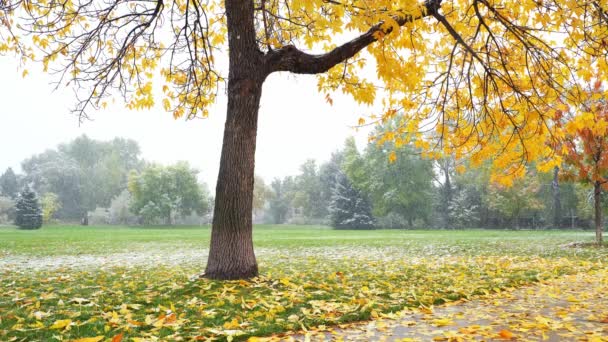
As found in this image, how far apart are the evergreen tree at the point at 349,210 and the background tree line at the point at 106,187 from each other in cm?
1817

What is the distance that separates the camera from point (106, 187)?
68625mm

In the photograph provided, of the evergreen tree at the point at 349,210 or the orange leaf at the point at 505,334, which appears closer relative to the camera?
the orange leaf at the point at 505,334

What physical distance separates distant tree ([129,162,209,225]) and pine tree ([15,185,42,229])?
472 inches

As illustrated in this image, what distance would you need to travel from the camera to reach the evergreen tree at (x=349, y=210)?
49.0 meters

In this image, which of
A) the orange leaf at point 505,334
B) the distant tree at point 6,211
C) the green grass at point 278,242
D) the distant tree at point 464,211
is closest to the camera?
the orange leaf at point 505,334

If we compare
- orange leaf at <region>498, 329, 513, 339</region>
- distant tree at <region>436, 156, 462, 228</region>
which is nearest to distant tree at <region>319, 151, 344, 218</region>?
distant tree at <region>436, 156, 462, 228</region>

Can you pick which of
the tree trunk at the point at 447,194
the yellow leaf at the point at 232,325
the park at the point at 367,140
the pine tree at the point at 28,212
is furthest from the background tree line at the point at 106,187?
→ the yellow leaf at the point at 232,325

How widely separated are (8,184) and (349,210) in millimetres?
52853

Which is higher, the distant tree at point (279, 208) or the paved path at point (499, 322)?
the distant tree at point (279, 208)

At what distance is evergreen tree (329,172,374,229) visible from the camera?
4903cm

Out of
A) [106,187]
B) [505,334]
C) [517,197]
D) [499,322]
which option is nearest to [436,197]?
[517,197]

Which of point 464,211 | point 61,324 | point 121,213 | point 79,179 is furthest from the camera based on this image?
point 79,179

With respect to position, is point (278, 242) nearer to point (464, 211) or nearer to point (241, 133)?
point (241, 133)

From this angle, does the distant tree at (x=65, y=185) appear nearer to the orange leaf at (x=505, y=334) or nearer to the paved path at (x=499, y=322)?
the paved path at (x=499, y=322)
